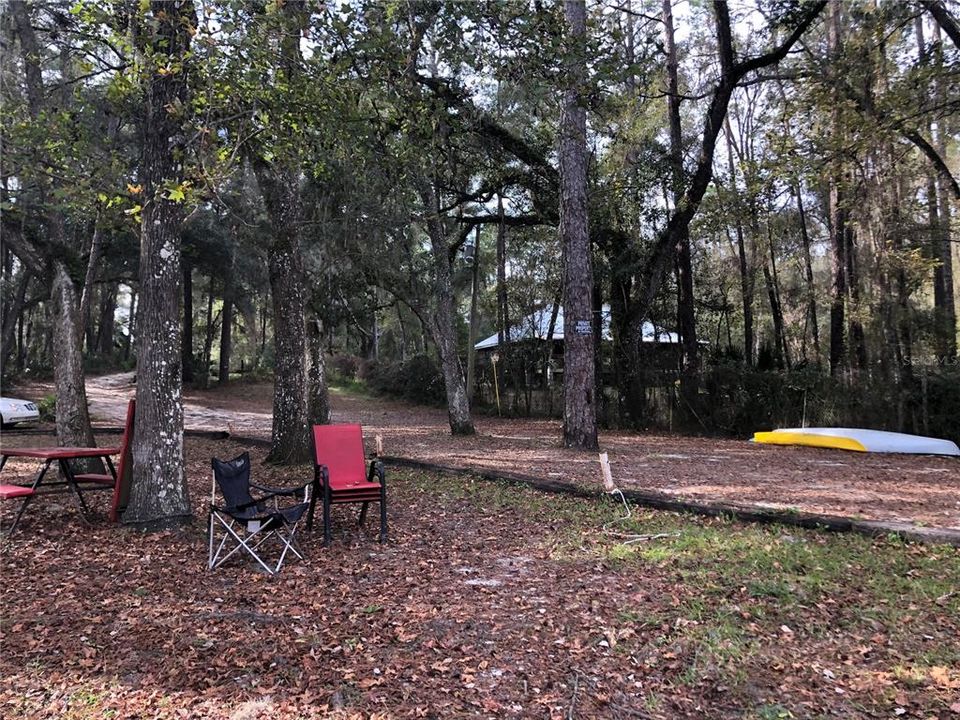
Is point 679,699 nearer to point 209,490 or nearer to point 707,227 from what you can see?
point 209,490

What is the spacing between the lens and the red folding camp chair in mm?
5223

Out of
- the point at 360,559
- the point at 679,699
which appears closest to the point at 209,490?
the point at 360,559

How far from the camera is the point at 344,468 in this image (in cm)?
585

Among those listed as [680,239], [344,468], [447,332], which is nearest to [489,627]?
[344,468]

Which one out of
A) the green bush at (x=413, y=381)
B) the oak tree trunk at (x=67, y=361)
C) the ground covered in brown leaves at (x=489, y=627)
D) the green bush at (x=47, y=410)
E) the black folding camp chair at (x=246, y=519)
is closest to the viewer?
the ground covered in brown leaves at (x=489, y=627)

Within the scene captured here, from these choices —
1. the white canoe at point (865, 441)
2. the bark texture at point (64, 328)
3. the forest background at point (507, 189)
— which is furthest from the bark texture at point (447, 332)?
the bark texture at point (64, 328)

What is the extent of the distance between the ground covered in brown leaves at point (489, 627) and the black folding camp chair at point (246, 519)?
0.53 feet

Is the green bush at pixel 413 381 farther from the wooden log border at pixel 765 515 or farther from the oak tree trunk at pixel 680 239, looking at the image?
the wooden log border at pixel 765 515

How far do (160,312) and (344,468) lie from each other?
2.07 m

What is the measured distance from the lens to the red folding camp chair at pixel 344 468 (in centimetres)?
522

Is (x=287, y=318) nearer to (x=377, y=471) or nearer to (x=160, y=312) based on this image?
(x=160, y=312)

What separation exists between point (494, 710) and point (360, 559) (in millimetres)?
2216

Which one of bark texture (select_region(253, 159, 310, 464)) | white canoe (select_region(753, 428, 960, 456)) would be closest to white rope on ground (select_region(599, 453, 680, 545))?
bark texture (select_region(253, 159, 310, 464))

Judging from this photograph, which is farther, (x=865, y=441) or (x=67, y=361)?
(x=865, y=441)
